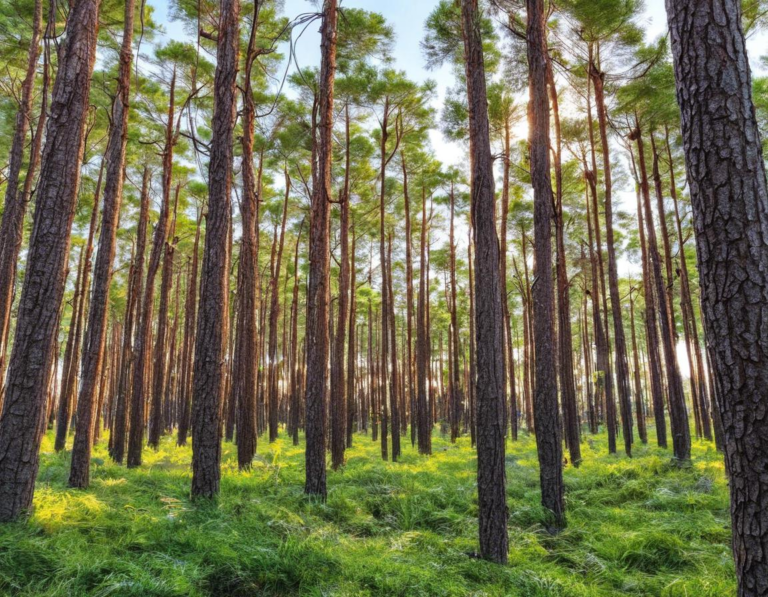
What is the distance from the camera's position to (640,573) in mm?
4617

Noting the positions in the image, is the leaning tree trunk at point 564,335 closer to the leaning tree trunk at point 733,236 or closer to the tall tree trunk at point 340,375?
the tall tree trunk at point 340,375

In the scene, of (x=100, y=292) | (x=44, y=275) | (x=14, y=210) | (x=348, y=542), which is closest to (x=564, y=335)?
(x=348, y=542)

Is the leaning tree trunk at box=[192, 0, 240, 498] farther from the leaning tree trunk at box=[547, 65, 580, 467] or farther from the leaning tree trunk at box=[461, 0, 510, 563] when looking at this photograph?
the leaning tree trunk at box=[547, 65, 580, 467]

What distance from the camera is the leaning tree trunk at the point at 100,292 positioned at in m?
6.70

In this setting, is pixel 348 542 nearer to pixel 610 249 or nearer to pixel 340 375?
pixel 340 375

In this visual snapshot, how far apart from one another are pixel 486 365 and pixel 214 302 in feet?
11.7

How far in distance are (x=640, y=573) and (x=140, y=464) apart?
9.26 metres

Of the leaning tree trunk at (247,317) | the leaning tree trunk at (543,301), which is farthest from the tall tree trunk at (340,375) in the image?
the leaning tree trunk at (543,301)

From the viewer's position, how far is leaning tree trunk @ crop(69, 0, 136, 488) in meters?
6.70

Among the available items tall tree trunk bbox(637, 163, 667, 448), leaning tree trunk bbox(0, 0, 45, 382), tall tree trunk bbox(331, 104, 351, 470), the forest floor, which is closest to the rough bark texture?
the forest floor

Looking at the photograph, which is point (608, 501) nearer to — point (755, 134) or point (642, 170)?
point (755, 134)

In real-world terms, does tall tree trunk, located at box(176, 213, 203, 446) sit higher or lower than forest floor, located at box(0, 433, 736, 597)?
higher

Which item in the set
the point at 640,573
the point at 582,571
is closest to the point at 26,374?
the point at 582,571

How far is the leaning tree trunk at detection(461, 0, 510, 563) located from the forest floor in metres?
0.40
